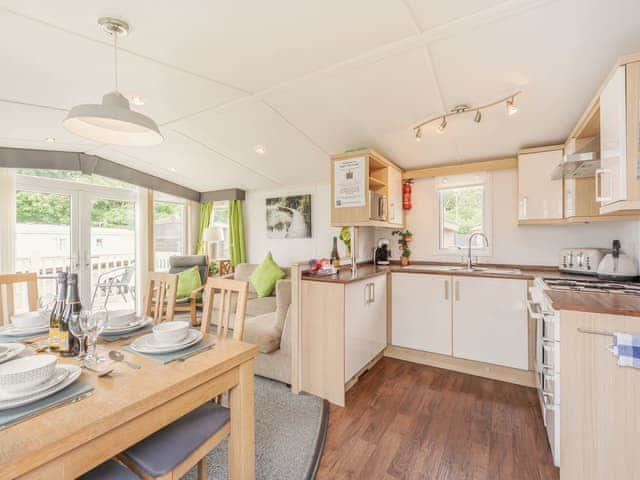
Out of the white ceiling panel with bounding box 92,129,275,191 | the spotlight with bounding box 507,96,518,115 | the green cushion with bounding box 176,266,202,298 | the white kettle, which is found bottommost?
the green cushion with bounding box 176,266,202,298

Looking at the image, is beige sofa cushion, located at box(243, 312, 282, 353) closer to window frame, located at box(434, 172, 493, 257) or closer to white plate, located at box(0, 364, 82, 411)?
white plate, located at box(0, 364, 82, 411)

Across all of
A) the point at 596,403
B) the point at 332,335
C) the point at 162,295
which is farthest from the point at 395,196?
the point at 162,295

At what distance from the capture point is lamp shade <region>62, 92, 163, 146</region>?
49.2 inches

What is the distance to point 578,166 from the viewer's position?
2039 millimetres

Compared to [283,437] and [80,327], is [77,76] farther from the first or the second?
[283,437]

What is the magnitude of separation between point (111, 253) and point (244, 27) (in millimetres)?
4148

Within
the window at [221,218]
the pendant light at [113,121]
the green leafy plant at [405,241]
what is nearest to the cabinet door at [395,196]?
the green leafy plant at [405,241]

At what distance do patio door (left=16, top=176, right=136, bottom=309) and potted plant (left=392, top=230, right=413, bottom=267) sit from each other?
4140 millimetres

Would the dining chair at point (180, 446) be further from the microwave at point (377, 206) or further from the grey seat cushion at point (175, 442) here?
the microwave at point (377, 206)

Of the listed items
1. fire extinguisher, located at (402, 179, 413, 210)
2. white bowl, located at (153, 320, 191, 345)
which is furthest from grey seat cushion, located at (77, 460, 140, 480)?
fire extinguisher, located at (402, 179, 413, 210)

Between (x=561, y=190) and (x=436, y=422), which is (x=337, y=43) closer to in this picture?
(x=561, y=190)

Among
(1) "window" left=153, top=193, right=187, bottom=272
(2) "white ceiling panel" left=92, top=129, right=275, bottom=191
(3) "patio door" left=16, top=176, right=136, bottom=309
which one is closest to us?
(2) "white ceiling panel" left=92, top=129, right=275, bottom=191

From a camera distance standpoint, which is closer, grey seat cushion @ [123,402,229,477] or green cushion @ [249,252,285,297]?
grey seat cushion @ [123,402,229,477]

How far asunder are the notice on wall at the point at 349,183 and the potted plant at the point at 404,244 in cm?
107
